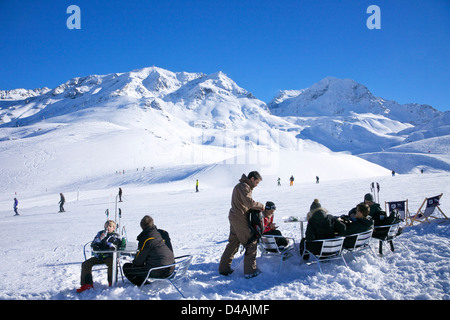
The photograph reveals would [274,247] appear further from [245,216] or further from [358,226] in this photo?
[358,226]

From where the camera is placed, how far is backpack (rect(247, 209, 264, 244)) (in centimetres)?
534

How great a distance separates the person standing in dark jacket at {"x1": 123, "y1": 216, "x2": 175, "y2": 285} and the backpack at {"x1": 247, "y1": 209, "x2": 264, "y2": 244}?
1646 mm

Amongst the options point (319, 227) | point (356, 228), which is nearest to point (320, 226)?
point (319, 227)

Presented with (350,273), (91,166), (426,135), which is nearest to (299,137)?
(426,135)

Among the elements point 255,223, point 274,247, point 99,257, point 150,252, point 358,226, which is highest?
point 255,223

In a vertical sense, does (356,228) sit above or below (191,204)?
above

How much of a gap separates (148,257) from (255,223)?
209cm

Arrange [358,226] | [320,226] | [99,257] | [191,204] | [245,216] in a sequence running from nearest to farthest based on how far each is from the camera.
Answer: [99,257] → [245,216] → [320,226] → [358,226] → [191,204]

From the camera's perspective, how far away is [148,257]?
466cm

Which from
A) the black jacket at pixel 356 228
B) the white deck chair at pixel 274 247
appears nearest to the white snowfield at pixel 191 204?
the white deck chair at pixel 274 247

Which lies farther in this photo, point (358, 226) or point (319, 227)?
point (358, 226)

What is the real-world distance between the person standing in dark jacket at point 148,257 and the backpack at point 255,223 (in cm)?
165

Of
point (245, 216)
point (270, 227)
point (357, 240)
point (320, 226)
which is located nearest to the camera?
point (245, 216)
